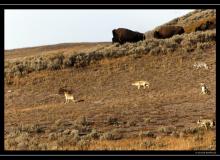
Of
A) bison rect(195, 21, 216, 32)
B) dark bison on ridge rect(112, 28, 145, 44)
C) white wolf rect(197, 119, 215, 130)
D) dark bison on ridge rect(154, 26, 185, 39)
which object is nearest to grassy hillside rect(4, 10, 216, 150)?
white wolf rect(197, 119, 215, 130)

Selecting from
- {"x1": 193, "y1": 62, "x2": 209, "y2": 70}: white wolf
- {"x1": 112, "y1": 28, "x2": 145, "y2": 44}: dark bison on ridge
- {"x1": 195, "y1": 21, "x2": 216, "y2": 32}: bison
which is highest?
{"x1": 195, "y1": 21, "x2": 216, "y2": 32}: bison

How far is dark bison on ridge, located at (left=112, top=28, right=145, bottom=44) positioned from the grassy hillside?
2.18 meters

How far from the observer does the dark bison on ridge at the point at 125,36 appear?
4406 cm

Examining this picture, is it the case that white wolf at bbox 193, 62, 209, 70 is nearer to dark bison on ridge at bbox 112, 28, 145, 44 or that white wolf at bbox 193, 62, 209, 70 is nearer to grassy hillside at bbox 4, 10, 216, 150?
grassy hillside at bbox 4, 10, 216, 150

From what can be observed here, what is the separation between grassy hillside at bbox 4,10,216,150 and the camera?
52.1 ft

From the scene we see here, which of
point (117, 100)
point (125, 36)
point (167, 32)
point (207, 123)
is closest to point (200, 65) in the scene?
point (117, 100)

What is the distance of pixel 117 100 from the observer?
79.8 ft

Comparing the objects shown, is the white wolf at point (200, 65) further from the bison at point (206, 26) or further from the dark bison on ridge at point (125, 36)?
the bison at point (206, 26)

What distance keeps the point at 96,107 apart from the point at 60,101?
422 centimetres

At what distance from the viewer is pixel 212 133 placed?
52.4 ft

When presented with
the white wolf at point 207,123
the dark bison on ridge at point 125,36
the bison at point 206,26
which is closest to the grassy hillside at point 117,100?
the white wolf at point 207,123

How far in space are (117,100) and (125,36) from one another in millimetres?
20514
